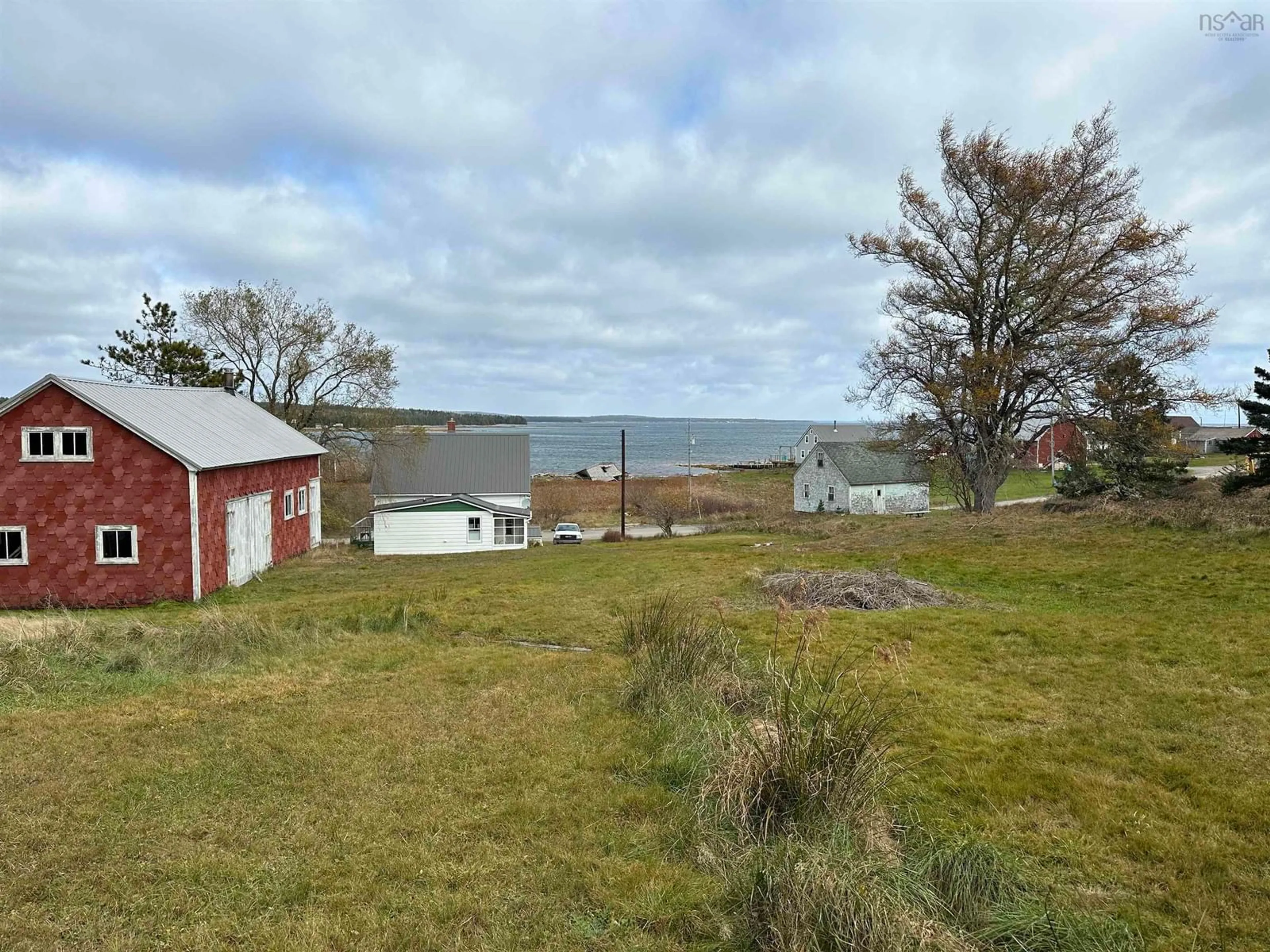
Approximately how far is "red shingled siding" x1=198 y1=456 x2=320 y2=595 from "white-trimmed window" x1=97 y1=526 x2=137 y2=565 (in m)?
1.42

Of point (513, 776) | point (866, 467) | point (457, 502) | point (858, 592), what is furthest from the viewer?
point (866, 467)

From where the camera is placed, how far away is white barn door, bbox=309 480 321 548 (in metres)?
29.0

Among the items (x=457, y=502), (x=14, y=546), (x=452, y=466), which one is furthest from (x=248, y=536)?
(x=452, y=466)

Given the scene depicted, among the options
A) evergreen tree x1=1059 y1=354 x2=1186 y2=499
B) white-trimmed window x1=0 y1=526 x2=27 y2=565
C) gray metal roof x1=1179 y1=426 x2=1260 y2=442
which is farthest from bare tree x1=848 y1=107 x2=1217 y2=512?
gray metal roof x1=1179 y1=426 x2=1260 y2=442

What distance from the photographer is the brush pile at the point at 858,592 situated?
13.0 m

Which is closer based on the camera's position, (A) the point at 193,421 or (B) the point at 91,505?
(B) the point at 91,505

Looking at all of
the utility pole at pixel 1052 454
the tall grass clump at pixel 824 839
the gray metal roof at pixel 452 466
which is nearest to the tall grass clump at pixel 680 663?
the tall grass clump at pixel 824 839

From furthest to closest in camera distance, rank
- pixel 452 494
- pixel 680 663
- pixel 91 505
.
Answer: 1. pixel 452 494
2. pixel 91 505
3. pixel 680 663

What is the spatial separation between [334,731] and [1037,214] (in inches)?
999

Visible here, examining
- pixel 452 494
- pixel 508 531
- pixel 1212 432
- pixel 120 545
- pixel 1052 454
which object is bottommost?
pixel 508 531

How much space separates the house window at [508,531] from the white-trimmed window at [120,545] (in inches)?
693

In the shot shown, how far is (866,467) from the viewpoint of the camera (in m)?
50.6

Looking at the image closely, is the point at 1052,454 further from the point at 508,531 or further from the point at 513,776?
the point at 513,776

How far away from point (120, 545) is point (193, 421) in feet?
16.0
